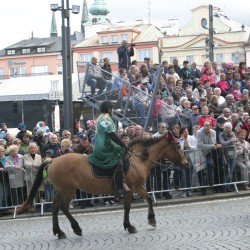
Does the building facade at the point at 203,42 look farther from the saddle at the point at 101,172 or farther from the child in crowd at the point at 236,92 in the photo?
the saddle at the point at 101,172

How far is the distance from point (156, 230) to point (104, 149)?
1.80m

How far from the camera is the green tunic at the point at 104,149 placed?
1196 centimetres

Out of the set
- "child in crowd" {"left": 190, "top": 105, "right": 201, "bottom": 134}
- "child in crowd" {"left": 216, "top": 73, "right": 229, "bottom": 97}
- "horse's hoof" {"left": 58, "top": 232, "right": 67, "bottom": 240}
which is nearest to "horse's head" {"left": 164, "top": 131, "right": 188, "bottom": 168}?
"horse's hoof" {"left": 58, "top": 232, "right": 67, "bottom": 240}

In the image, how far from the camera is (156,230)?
12047 millimetres

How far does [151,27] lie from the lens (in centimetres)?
9719

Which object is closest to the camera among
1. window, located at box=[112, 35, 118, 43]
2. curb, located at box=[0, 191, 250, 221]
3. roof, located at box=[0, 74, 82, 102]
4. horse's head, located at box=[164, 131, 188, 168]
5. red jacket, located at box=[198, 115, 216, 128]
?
horse's head, located at box=[164, 131, 188, 168]

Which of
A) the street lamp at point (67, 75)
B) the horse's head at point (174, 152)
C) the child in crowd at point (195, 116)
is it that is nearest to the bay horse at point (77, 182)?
the horse's head at point (174, 152)

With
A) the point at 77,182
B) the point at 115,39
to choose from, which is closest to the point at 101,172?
the point at 77,182

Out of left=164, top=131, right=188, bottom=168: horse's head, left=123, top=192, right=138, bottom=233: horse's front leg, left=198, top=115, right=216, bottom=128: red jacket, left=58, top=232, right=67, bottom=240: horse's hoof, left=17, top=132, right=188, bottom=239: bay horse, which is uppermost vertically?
left=198, top=115, right=216, bottom=128: red jacket

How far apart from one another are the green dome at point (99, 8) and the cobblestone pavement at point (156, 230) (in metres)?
117

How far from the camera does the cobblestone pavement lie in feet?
34.8

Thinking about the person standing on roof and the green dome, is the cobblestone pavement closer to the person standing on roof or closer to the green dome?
the person standing on roof

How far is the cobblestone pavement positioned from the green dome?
384 feet

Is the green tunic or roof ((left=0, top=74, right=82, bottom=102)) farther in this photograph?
roof ((left=0, top=74, right=82, bottom=102))
